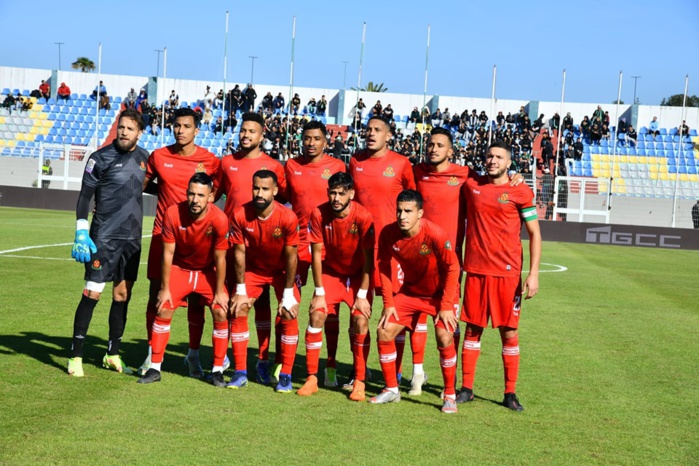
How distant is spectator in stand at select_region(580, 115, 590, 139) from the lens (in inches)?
1753

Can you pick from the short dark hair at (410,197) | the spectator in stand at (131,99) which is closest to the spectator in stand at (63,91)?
the spectator in stand at (131,99)

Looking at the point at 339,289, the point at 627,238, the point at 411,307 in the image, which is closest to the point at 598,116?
the point at 627,238

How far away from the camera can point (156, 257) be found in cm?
796

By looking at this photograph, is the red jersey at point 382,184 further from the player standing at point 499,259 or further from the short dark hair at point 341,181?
the player standing at point 499,259

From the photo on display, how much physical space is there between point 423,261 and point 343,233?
76cm

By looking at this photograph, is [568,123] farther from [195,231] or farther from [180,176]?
[195,231]

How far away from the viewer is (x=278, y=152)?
37.9 m

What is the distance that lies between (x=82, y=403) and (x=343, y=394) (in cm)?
223

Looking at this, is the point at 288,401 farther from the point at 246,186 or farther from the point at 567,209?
the point at 567,209

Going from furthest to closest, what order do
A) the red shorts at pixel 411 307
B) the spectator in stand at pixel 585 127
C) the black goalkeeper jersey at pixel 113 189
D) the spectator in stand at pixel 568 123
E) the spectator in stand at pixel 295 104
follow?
the spectator in stand at pixel 295 104 → the spectator in stand at pixel 585 127 → the spectator in stand at pixel 568 123 → the black goalkeeper jersey at pixel 113 189 → the red shorts at pixel 411 307

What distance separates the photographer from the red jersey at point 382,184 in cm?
797

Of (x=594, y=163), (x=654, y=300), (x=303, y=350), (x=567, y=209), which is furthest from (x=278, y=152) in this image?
(x=303, y=350)

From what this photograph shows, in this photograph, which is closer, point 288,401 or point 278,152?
point 288,401

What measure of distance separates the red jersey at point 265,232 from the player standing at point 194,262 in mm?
134
